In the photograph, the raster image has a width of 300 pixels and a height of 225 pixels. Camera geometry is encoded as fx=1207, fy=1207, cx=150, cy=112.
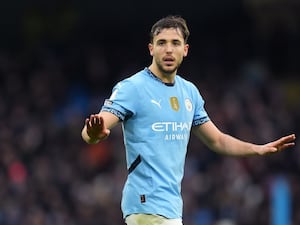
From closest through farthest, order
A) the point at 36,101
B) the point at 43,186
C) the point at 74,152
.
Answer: the point at 43,186
the point at 74,152
the point at 36,101

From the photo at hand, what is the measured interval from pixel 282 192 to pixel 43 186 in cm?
374

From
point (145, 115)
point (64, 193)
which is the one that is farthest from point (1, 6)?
point (145, 115)

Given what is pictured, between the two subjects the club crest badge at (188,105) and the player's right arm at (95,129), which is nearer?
the player's right arm at (95,129)

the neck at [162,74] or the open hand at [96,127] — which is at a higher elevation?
the neck at [162,74]

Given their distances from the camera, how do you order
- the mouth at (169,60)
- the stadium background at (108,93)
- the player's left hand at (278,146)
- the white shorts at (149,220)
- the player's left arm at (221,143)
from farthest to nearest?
1. the stadium background at (108,93)
2. the player's left arm at (221,143)
3. the player's left hand at (278,146)
4. the mouth at (169,60)
5. the white shorts at (149,220)

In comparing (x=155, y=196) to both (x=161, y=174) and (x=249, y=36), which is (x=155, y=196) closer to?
(x=161, y=174)

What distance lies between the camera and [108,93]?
19188mm

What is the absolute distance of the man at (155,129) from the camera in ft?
27.0

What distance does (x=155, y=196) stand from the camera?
8.24 metres

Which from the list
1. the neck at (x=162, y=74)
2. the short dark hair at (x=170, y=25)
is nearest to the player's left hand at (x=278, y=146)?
the neck at (x=162, y=74)

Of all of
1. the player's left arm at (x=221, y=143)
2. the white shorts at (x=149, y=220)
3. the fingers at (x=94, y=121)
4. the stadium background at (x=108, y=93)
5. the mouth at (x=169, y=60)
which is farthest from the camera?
the stadium background at (x=108, y=93)

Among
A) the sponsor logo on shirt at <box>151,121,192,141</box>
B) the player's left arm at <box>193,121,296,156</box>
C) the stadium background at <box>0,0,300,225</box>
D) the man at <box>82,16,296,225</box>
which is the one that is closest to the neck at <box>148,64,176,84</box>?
the man at <box>82,16,296,225</box>

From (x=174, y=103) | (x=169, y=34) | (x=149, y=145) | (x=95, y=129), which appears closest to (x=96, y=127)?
(x=95, y=129)

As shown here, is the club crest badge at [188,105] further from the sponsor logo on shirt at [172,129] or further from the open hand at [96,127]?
the open hand at [96,127]
